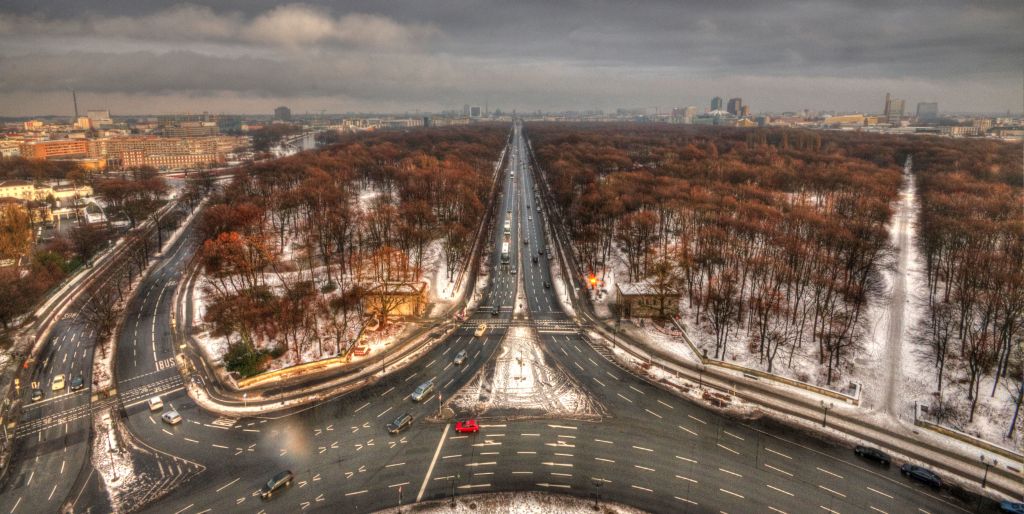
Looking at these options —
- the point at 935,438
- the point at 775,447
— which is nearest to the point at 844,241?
the point at 935,438

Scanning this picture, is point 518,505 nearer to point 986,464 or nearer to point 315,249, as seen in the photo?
point 986,464

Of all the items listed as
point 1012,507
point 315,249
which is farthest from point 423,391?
point 315,249

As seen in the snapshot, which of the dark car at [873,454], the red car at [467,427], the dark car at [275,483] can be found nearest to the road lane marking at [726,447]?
the dark car at [873,454]

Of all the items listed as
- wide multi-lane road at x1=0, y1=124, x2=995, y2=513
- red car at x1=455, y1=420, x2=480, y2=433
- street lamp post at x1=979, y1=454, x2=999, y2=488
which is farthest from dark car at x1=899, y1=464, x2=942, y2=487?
red car at x1=455, y1=420, x2=480, y2=433

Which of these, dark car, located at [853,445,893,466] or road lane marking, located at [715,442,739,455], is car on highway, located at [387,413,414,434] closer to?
road lane marking, located at [715,442,739,455]

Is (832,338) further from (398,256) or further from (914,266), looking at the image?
(398,256)
